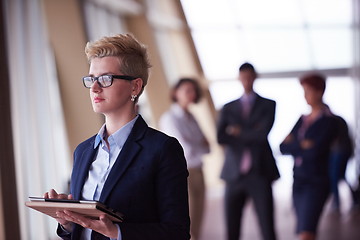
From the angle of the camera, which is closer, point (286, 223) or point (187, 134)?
point (187, 134)

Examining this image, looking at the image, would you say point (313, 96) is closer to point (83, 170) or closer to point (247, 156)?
point (247, 156)

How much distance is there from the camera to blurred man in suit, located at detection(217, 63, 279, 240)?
14.2 ft

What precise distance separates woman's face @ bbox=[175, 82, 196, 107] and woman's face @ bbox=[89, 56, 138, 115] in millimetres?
3500

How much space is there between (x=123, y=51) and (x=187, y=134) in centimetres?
351

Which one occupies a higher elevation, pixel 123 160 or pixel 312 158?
pixel 123 160

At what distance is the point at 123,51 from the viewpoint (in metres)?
1.85

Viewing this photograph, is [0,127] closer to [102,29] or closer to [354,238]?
[102,29]

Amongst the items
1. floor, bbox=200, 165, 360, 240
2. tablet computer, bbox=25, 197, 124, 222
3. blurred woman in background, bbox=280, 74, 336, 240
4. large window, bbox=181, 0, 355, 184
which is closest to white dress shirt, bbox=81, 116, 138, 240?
tablet computer, bbox=25, 197, 124, 222

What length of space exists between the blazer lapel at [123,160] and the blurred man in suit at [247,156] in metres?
2.59

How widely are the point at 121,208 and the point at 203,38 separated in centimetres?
1017

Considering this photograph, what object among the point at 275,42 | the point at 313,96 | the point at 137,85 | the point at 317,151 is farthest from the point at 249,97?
the point at 275,42

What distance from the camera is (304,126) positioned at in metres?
4.27

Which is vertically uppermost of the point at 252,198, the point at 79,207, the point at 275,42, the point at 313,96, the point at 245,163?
the point at 275,42

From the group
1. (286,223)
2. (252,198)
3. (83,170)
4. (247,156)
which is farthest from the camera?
(286,223)
